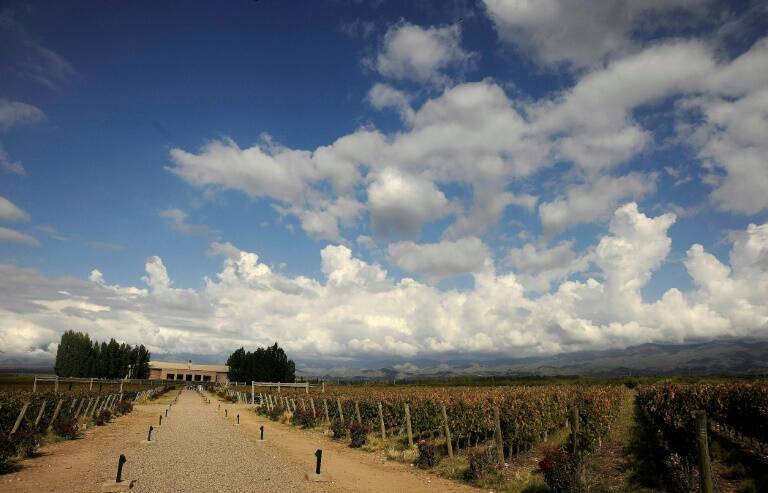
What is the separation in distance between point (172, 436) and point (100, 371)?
117263 millimetres

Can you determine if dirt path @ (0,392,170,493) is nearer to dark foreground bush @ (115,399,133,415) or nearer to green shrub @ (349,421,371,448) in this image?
green shrub @ (349,421,371,448)

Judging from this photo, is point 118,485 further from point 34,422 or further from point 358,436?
point 34,422

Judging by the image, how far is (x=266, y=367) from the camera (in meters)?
109

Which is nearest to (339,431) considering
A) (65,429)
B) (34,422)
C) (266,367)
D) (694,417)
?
(65,429)

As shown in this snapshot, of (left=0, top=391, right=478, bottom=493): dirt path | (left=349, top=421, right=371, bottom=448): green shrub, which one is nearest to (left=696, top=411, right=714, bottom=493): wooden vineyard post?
(left=0, top=391, right=478, bottom=493): dirt path

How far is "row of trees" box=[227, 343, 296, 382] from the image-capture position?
4281 inches

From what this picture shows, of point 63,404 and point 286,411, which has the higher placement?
point 63,404

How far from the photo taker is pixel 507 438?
18.9 m

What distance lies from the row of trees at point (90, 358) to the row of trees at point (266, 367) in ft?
105

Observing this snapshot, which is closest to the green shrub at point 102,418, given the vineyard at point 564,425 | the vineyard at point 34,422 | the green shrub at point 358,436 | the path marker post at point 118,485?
the vineyard at point 34,422

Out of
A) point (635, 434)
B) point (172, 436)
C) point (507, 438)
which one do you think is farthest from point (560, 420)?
point (172, 436)

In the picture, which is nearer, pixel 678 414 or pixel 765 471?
pixel 765 471

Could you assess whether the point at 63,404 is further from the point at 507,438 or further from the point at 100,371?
the point at 100,371

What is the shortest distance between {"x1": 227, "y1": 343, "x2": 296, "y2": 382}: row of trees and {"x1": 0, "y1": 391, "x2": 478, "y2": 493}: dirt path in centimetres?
8592
